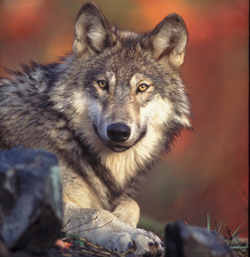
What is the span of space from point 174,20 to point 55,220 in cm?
273

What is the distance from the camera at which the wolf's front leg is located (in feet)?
10.7

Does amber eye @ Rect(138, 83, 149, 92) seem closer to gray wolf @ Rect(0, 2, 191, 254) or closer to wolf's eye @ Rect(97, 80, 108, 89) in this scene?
gray wolf @ Rect(0, 2, 191, 254)

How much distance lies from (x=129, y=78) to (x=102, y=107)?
0.41m

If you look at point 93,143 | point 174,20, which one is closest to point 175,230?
point 93,143

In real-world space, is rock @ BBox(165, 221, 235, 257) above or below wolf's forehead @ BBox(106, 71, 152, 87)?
below

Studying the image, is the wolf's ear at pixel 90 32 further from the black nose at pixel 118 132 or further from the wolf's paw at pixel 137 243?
the wolf's paw at pixel 137 243

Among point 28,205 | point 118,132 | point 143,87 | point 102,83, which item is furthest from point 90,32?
point 28,205

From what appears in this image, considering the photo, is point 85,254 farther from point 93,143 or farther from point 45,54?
point 45,54

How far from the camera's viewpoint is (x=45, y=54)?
36.2ft

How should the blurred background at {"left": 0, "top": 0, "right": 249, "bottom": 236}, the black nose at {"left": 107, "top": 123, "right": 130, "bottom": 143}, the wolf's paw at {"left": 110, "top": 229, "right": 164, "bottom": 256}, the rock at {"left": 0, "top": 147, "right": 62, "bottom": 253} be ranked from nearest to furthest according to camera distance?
the rock at {"left": 0, "top": 147, "right": 62, "bottom": 253}, the wolf's paw at {"left": 110, "top": 229, "right": 164, "bottom": 256}, the black nose at {"left": 107, "top": 123, "right": 130, "bottom": 143}, the blurred background at {"left": 0, "top": 0, "right": 249, "bottom": 236}

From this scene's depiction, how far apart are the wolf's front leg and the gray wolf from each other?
18 cm

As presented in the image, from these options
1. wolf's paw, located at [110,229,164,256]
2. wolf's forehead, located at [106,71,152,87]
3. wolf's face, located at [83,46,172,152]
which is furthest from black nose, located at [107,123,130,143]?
wolf's paw, located at [110,229,164,256]

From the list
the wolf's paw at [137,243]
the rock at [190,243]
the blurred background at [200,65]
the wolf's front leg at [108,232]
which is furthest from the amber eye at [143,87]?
the blurred background at [200,65]

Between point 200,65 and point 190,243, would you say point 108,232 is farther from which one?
point 200,65
